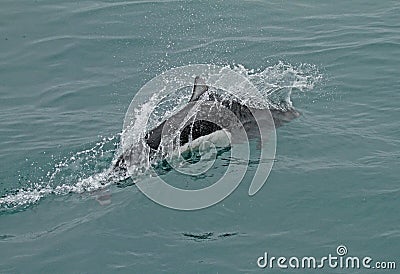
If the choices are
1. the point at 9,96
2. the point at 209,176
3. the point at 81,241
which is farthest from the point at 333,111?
the point at 9,96

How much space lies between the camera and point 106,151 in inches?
582

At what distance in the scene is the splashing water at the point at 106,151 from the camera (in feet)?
44.4

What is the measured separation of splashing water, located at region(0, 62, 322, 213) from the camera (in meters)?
13.5

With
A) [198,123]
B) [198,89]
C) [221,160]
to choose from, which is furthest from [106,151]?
[221,160]

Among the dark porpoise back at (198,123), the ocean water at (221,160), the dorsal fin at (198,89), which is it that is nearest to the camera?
the ocean water at (221,160)

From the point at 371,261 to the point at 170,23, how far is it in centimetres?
1147

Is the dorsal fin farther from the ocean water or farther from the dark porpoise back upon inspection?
the ocean water

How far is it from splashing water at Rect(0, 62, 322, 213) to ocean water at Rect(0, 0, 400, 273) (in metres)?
0.04

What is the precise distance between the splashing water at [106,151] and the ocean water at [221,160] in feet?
0.12

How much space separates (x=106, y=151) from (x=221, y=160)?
2.19 meters

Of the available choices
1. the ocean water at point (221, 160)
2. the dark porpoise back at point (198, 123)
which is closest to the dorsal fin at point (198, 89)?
the dark porpoise back at point (198, 123)

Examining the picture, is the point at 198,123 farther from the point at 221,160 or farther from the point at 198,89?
the point at 221,160

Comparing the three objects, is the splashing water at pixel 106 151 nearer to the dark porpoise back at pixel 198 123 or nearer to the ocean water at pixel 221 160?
the ocean water at pixel 221 160

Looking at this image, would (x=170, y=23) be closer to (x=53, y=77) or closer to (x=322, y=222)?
(x=53, y=77)
